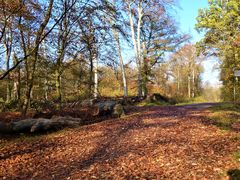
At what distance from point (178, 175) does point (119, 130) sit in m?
3.42

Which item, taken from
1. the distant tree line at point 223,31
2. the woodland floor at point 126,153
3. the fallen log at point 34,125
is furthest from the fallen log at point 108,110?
the distant tree line at point 223,31

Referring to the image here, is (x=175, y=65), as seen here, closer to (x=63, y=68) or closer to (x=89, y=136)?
(x=63, y=68)

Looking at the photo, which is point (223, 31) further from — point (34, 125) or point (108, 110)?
point (34, 125)

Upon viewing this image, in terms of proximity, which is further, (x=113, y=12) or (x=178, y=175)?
(x=113, y=12)

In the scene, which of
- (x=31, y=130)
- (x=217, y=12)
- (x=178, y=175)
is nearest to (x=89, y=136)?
(x=31, y=130)

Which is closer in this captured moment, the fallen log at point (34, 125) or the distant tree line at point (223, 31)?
the fallen log at point (34, 125)

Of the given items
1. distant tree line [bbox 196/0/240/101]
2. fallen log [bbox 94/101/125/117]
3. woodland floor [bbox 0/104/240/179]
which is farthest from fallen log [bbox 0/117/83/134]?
distant tree line [bbox 196/0/240/101]

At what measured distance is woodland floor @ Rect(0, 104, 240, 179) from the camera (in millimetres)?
3904

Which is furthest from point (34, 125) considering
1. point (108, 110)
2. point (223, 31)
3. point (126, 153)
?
point (223, 31)

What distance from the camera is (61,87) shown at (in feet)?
32.6

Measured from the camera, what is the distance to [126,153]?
191 inches

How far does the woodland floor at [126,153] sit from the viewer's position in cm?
390

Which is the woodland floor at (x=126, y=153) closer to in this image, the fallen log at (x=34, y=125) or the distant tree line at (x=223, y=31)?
the fallen log at (x=34, y=125)

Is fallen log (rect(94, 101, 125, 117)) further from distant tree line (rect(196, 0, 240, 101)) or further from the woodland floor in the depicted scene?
distant tree line (rect(196, 0, 240, 101))
